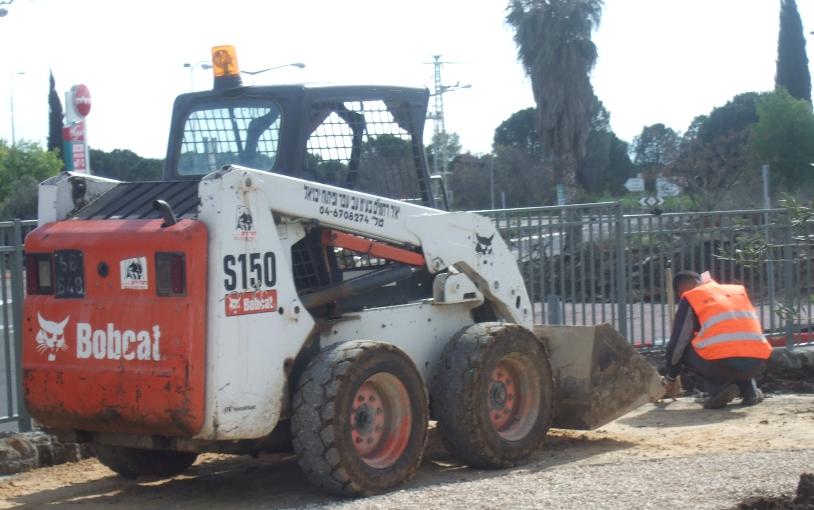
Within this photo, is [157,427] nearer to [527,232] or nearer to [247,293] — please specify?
[247,293]

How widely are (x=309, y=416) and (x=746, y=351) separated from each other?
4.86 meters

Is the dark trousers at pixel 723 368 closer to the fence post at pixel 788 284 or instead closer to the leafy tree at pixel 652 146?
the fence post at pixel 788 284

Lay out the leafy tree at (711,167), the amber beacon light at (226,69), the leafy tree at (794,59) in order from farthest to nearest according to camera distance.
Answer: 1. the leafy tree at (794,59)
2. the leafy tree at (711,167)
3. the amber beacon light at (226,69)

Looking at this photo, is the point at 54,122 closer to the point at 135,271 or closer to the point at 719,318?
the point at 719,318

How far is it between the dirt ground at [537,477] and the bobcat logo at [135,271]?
1.44 meters

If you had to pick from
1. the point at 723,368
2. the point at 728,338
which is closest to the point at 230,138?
the point at 728,338

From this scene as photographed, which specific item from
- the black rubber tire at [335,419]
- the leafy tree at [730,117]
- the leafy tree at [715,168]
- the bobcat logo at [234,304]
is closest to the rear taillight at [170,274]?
the bobcat logo at [234,304]

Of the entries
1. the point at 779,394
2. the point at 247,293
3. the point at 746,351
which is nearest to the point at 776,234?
the point at 779,394

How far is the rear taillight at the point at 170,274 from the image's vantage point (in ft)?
22.5

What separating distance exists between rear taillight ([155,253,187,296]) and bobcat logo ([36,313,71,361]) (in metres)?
0.76

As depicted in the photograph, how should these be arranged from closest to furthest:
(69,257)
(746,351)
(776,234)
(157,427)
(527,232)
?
(157,427) < (69,257) < (746,351) < (527,232) < (776,234)

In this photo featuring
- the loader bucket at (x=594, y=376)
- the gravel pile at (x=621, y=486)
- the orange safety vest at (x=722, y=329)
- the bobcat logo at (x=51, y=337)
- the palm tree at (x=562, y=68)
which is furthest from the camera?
the palm tree at (x=562, y=68)

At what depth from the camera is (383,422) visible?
759 cm

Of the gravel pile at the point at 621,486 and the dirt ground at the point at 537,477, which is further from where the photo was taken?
the dirt ground at the point at 537,477
